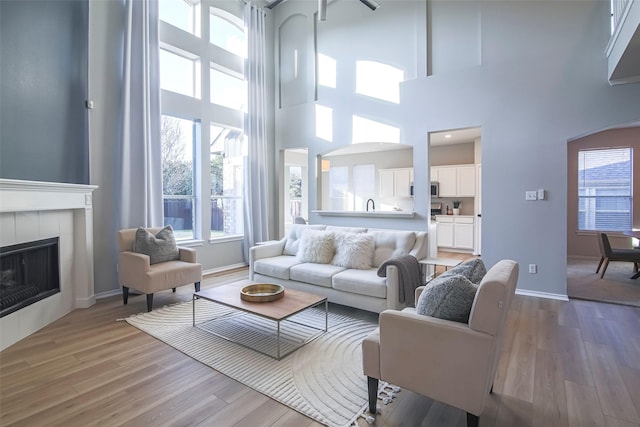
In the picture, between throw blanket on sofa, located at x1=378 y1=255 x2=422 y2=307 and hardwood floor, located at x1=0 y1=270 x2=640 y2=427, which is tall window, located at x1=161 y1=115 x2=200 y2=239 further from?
throw blanket on sofa, located at x1=378 y1=255 x2=422 y2=307

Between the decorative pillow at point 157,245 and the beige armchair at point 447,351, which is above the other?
the decorative pillow at point 157,245

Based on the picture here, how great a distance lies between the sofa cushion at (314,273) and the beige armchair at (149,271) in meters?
1.27

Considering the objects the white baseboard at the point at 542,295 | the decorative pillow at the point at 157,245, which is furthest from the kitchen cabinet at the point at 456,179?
the decorative pillow at the point at 157,245

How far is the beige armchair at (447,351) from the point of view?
1.60m

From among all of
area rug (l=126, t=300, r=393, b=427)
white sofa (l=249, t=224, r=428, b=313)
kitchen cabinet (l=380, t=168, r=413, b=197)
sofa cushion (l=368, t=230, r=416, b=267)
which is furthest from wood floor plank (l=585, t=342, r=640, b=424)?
kitchen cabinet (l=380, t=168, r=413, b=197)

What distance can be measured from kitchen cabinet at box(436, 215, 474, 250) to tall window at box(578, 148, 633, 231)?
82.7 inches

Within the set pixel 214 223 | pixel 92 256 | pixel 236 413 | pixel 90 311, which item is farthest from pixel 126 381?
pixel 214 223

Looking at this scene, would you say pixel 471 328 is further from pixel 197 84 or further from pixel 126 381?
pixel 197 84

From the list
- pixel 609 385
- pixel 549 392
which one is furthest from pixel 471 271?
pixel 609 385

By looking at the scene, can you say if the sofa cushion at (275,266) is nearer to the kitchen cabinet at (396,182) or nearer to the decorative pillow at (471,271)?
the decorative pillow at (471,271)

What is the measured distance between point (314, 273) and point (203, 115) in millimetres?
3367

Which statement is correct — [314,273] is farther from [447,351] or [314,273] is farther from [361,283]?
[447,351]

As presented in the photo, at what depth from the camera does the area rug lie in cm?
205

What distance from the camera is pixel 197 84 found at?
5355 millimetres
